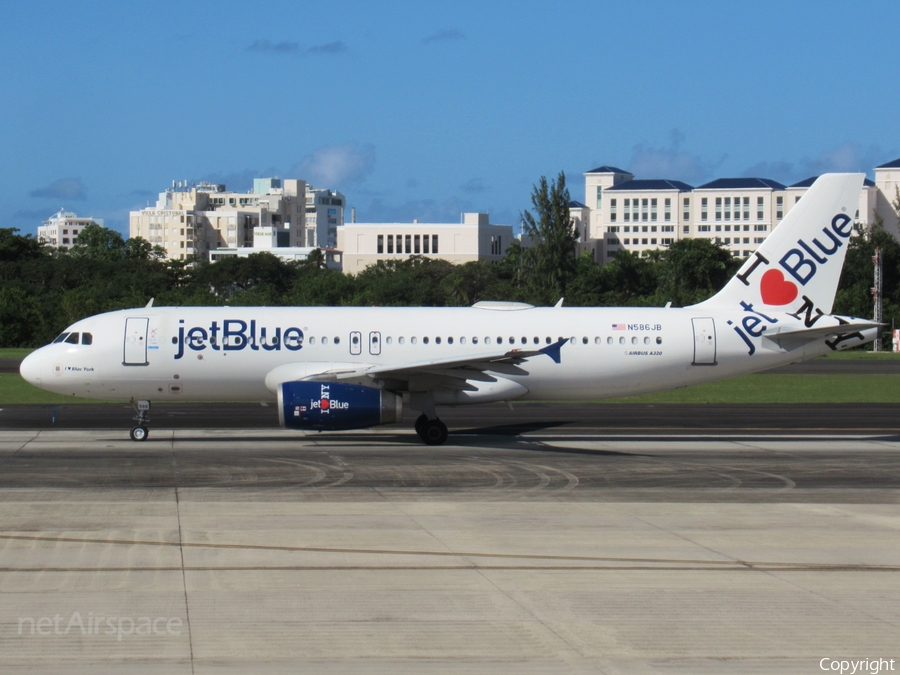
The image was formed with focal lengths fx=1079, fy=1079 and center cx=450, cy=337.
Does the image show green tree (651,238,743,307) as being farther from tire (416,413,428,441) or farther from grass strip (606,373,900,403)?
tire (416,413,428,441)

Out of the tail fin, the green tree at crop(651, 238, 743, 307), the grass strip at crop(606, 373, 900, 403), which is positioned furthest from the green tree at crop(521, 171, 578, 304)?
the tail fin

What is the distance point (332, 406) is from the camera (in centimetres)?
2733

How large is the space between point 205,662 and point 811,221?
25.9 metres

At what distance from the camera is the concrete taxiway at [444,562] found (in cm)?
1084

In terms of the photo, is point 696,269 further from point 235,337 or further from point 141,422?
point 141,422

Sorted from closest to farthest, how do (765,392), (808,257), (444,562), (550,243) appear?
(444,562) → (808,257) → (765,392) → (550,243)

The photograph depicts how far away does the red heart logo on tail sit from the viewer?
31594 mm

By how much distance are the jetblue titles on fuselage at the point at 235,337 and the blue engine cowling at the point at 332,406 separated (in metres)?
2.17

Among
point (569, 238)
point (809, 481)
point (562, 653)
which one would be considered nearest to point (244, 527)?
point (562, 653)

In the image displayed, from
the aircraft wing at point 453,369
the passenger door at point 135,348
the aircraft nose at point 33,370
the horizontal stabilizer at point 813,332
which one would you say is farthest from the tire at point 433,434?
the aircraft nose at point 33,370

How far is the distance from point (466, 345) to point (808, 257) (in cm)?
1040

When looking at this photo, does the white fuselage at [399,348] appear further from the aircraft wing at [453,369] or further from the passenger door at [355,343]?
the aircraft wing at [453,369]

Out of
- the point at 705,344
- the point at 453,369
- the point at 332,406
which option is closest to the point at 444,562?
the point at 332,406

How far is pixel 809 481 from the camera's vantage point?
22.9 metres
